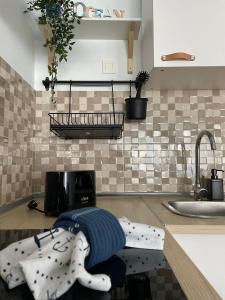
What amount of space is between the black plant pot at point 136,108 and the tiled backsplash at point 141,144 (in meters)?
0.10

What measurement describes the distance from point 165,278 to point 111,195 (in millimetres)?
1040

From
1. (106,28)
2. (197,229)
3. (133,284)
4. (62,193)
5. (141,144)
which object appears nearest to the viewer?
(133,284)

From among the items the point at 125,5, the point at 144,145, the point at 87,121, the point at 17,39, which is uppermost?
the point at 125,5

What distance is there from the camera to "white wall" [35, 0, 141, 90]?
1.52 m

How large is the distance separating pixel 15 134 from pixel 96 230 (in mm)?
833

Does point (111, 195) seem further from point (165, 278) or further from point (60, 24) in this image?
point (165, 278)

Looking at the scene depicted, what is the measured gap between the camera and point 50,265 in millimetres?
442

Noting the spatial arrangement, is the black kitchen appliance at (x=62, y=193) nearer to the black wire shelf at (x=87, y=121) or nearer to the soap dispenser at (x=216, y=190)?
the black wire shelf at (x=87, y=121)

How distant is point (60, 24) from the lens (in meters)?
1.26

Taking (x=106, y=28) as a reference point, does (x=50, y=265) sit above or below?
below

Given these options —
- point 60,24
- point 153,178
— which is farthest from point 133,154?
point 60,24

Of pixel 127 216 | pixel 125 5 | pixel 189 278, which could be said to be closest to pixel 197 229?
pixel 127 216

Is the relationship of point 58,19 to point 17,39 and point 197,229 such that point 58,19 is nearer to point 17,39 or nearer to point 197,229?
point 17,39

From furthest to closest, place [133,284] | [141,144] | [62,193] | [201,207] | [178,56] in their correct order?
[141,144]
[201,207]
[178,56]
[62,193]
[133,284]
